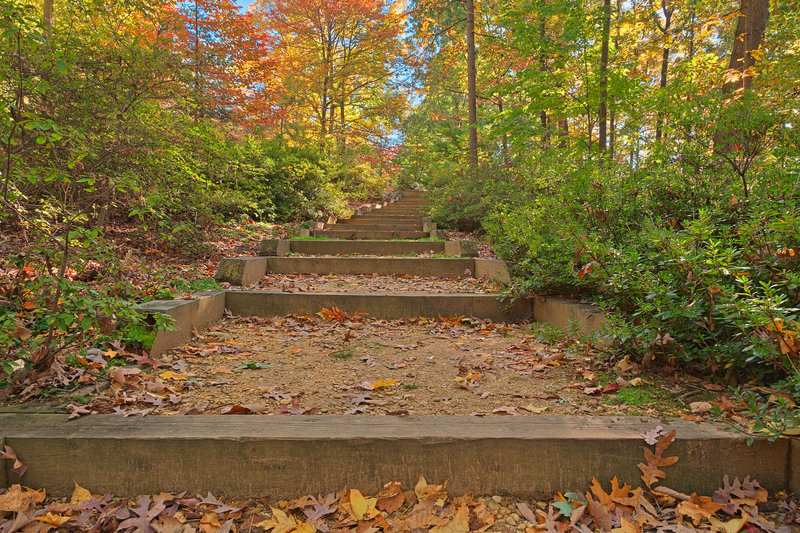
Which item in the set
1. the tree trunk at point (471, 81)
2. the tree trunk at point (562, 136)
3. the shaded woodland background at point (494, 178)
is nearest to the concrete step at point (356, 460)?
the shaded woodland background at point (494, 178)

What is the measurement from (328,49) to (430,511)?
51.2 feet

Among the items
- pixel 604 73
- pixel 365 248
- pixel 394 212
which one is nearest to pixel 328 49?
pixel 394 212

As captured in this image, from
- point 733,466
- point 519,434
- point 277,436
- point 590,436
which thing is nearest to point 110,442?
point 277,436

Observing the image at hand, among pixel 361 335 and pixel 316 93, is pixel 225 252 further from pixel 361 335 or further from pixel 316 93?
pixel 316 93

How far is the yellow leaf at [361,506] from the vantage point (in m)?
1.36

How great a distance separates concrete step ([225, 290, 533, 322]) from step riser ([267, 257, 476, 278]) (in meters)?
1.48

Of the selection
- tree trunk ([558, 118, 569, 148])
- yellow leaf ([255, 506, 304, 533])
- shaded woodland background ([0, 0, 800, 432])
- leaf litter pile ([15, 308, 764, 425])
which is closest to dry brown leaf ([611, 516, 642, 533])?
leaf litter pile ([15, 308, 764, 425])

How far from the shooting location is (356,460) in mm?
1480

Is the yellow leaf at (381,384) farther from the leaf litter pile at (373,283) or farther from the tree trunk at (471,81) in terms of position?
the tree trunk at (471,81)

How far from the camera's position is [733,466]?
146 cm

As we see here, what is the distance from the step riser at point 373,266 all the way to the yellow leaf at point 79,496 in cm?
367

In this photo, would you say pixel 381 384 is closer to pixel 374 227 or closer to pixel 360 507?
pixel 360 507

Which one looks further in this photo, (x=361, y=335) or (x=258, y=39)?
(x=258, y=39)

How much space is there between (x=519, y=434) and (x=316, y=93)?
595 inches
